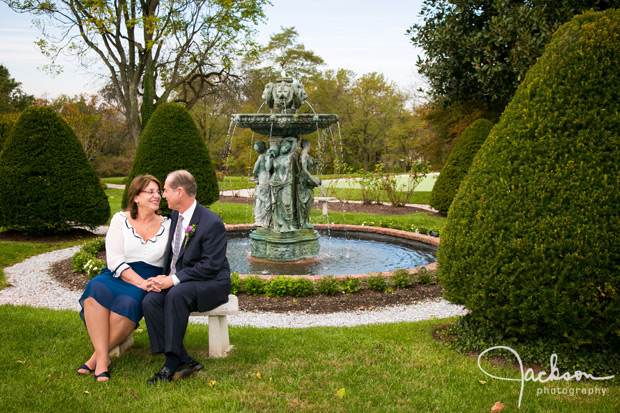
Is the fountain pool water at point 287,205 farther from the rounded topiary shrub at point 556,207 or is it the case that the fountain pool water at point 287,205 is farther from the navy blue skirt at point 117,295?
the rounded topiary shrub at point 556,207

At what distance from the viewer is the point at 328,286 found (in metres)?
6.41

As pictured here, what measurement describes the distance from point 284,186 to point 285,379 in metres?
4.96

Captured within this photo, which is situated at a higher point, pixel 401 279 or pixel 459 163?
pixel 459 163

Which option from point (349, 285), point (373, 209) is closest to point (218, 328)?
point (349, 285)

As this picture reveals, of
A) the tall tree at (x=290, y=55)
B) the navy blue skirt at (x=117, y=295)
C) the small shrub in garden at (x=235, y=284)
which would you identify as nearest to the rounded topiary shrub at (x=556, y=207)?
the navy blue skirt at (x=117, y=295)

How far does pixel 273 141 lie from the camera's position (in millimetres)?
8438

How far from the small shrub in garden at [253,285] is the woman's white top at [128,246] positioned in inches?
94.5

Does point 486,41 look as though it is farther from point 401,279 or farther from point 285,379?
point 285,379

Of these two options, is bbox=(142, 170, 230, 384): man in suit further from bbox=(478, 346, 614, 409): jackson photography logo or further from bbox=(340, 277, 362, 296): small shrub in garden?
bbox=(340, 277, 362, 296): small shrub in garden

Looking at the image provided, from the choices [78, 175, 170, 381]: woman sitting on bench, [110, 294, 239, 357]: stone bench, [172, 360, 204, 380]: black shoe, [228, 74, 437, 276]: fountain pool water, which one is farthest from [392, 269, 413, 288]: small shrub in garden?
[78, 175, 170, 381]: woman sitting on bench

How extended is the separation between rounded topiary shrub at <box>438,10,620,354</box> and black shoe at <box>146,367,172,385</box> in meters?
2.59

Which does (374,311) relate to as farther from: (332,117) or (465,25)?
(465,25)

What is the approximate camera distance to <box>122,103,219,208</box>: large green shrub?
12.0 meters

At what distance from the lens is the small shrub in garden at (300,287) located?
6348 mm
